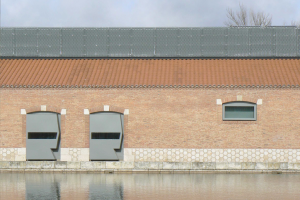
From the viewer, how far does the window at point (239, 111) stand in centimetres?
2586

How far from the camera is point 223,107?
25.9m

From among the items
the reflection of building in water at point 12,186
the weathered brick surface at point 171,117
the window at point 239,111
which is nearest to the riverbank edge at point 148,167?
the reflection of building in water at point 12,186

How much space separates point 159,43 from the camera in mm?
30250

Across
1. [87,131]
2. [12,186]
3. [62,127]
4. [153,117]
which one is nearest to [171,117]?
[153,117]

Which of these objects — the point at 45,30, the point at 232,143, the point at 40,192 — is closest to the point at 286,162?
the point at 232,143

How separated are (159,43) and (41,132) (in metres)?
9.12

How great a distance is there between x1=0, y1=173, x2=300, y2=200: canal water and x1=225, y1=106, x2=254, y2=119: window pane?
4.64m

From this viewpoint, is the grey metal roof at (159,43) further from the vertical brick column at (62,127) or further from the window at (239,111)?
the vertical brick column at (62,127)

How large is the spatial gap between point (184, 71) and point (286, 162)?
25.6 feet

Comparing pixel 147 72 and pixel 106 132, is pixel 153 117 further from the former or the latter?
pixel 147 72

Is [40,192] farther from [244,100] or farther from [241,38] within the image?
[241,38]

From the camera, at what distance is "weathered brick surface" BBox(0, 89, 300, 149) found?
84.7ft

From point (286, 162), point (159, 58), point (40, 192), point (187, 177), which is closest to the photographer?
point (40, 192)

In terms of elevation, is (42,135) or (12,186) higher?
(42,135)
